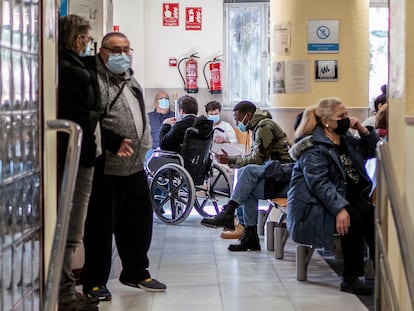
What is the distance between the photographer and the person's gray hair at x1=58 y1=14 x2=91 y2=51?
12.1ft

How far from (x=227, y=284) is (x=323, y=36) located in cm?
229

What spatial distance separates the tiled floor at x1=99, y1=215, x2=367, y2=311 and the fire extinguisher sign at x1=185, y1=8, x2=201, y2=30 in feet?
14.3

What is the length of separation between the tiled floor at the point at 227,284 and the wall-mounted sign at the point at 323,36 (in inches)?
60.1

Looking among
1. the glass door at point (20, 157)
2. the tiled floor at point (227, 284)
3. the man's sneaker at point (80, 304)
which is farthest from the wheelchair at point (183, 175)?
the glass door at point (20, 157)

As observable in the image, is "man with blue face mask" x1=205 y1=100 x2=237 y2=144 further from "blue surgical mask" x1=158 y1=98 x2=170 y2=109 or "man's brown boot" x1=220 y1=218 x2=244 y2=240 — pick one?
"man's brown boot" x1=220 y1=218 x2=244 y2=240

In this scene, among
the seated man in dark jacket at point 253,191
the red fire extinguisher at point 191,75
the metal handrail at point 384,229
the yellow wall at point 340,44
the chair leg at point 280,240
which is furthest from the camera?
the red fire extinguisher at point 191,75

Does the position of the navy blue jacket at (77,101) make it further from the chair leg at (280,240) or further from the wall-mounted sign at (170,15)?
the wall-mounted sign at (170,15)

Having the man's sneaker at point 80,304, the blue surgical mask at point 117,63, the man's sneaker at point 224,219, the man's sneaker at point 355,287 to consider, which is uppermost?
the blue surgical mask at point 117,63

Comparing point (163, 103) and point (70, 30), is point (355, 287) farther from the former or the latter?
point (163, 103)

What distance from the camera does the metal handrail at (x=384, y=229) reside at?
250cm

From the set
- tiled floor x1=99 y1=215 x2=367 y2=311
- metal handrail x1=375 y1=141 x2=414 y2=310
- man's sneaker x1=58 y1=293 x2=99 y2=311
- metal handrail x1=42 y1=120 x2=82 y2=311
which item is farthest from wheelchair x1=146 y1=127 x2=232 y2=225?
metal handrail x1=42 y1=120 x2=82 y2=311

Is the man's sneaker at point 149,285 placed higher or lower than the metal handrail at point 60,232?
lower

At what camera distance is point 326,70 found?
6145 mm

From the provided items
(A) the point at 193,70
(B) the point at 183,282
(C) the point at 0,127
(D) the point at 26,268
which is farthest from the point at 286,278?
(A) the point at 193,70
